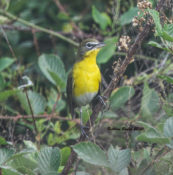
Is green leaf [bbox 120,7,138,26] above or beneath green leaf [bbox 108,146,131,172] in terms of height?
above

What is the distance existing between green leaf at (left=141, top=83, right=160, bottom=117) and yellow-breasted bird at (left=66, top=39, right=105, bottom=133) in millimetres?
808

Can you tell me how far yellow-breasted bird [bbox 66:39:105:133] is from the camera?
3373 mm

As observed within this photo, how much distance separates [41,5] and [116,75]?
3372 mm

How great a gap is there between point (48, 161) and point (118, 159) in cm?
34

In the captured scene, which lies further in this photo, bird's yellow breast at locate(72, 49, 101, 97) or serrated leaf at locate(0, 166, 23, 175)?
bird's yellow breast at locate(72, 49, 101, 97)

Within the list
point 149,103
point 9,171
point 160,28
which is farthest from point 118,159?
point 149,103

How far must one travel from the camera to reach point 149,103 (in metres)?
2.65

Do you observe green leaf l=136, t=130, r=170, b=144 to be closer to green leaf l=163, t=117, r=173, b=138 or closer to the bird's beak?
green leaf l=163, t=117, r=173, b=138

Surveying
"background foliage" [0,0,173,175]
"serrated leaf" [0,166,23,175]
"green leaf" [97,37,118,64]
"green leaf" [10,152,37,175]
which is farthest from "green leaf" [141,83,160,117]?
"serrated leaf" [0,166,23,175]

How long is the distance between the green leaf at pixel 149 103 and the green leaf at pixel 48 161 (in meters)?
1.02

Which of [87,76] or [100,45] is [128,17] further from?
[87,76]

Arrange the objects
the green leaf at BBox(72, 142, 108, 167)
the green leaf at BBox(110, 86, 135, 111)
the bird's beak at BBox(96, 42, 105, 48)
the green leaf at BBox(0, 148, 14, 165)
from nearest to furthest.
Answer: the green leaf at BBox(72, 142, 108, 167), the green leaf at BBox(0, 148, 14, 165), the green leaf at BBox(110, 86, 135, 111), the bird's beak at BBox(96, 42, 105, 48)

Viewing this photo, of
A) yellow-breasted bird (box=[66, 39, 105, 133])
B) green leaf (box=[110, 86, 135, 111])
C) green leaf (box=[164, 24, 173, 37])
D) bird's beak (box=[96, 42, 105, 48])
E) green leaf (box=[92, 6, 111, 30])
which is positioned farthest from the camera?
green leaf (box=[92, 6, 111, 30])

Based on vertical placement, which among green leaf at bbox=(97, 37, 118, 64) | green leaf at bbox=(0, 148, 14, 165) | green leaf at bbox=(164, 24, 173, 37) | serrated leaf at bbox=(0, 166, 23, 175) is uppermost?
green leaf at bbox=(164, 24, 173, 37)
